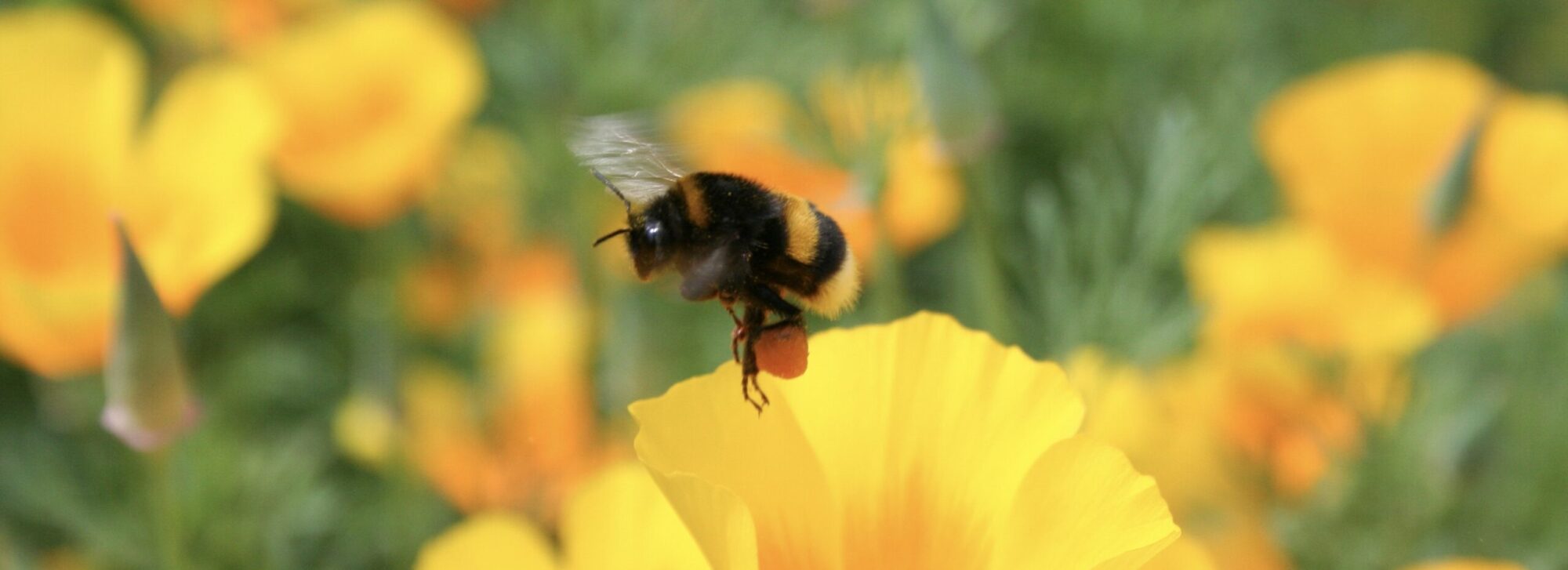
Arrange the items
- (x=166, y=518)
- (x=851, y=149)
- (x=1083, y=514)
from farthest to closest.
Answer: (x=851, y=149)
(x=166, y=518)
(x=1083, y=514)

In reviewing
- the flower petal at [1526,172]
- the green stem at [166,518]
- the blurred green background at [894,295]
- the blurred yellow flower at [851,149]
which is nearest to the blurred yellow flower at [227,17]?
the blurred green background at [894,295]

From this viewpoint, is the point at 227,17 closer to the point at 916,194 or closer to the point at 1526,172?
the point at 916,194

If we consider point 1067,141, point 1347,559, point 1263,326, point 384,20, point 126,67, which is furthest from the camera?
point 1067,141

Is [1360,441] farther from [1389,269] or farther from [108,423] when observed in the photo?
[108,423]

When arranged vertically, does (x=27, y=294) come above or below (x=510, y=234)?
below

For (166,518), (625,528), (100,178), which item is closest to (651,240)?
(625,528)

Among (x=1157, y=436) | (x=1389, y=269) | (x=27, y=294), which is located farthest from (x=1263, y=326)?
(x=27, y=294)

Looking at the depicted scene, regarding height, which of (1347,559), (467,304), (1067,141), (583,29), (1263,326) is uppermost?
(1067,141)
